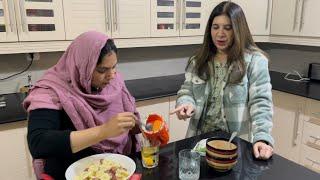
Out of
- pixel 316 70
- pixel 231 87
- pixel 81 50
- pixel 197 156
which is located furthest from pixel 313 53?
pixel 81 50

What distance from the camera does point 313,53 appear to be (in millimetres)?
2646

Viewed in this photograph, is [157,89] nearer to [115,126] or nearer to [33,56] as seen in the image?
Answer: [33,56]

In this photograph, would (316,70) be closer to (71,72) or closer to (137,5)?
(137,5)

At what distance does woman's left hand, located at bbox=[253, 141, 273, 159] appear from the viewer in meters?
1.08

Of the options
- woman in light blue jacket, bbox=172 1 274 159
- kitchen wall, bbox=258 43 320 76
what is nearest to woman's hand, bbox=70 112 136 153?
woman in light blue jacket, bbox=172 1 274 159

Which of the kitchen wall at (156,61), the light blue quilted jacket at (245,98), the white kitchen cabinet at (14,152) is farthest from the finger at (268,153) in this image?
the kitchen wall at (156,61)

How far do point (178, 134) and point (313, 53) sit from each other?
1.52m

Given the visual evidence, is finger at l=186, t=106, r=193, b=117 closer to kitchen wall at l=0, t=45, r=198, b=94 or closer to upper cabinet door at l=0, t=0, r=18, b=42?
upper cabinet door at l=0, t=0, r=18, b=42

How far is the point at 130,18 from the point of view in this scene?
212 centimetres

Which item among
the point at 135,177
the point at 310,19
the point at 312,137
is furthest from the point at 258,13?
the point at 135,177

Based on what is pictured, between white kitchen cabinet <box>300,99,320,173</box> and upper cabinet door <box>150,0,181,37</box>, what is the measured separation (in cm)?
122

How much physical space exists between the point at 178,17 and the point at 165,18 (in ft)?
0.42

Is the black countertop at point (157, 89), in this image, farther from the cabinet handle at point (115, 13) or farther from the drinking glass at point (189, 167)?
the drinking glass at point (189, 167)

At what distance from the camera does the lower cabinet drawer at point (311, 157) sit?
212 centimetres
